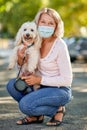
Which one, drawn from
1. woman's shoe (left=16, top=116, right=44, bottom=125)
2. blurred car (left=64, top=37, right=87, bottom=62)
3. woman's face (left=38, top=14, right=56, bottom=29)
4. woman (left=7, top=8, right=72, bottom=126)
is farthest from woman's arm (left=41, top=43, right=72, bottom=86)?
blurred car (left=64, top=37, right=87, bottom=62)

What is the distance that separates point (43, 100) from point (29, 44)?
0.80 meters

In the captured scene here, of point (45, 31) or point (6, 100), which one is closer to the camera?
point (45, 31)

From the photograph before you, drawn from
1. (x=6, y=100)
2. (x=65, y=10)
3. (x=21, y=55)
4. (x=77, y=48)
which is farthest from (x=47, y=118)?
(x=65, y=10)

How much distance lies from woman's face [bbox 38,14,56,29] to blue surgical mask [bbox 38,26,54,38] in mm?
56

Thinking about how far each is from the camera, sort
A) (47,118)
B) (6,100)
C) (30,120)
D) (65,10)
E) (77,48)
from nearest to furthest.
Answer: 1. (30,120)
2. (47,118)
3. (6,100)
4. (77,48)
5. (65,10)

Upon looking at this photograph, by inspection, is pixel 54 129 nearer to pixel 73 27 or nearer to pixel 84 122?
pixel 84 122

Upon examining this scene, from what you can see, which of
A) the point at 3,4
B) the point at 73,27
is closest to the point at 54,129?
the point at 3,4

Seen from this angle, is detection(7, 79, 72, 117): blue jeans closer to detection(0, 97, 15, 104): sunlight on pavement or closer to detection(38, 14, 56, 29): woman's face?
detection(38, 14, 56, 29): woman's face

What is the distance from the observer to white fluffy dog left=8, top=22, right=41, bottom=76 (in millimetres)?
8617

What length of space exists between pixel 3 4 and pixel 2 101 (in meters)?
11.3

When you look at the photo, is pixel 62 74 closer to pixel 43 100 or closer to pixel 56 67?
pixel 56 67

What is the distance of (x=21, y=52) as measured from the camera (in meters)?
8.66

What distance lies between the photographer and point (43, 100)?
8.54 metres

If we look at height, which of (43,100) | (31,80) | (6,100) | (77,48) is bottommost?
(77,48)
